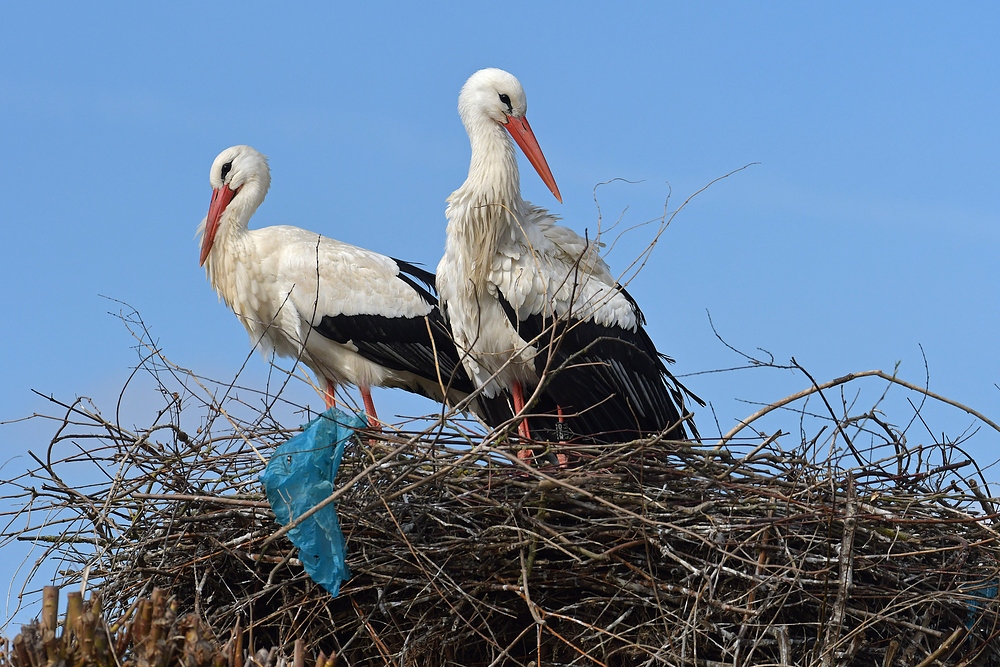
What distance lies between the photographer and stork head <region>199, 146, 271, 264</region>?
6902 mm

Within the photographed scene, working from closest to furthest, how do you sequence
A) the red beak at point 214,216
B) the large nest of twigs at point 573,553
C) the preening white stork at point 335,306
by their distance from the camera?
the large nest of twigs at point 573,553, the preening white stork at point 335,306, the red beak at point 214,216

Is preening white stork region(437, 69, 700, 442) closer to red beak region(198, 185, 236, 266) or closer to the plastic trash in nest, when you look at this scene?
the plastic trash in nest

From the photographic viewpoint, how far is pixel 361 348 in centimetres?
660

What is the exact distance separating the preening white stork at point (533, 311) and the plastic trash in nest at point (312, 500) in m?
1.27

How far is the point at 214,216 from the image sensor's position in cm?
690

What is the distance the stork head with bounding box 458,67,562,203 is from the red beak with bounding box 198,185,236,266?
1.68 m

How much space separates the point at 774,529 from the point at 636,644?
0.58 metres

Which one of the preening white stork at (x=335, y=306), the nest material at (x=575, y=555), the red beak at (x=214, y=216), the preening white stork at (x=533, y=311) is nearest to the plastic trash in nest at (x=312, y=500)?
the nest material at (x=575, y=555)

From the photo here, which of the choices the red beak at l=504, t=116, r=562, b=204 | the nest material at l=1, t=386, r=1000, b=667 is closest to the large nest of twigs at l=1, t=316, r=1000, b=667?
the nest material at l=1, t=386, r=1000, b=667

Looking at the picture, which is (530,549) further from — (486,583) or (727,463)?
(727,463)

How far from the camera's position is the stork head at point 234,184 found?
6.90 m

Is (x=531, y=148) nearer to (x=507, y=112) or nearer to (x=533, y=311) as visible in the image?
(x=507, y=112)

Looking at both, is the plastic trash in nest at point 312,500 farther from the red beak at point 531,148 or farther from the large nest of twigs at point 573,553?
the red beak at point 531,148

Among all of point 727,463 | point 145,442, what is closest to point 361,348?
point 145,442
